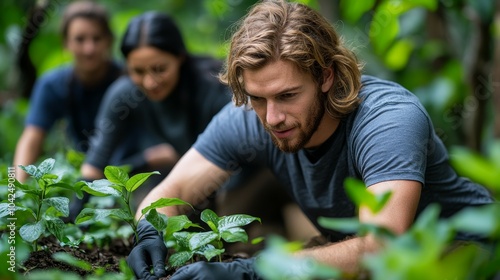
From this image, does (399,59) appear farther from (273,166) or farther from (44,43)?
(44,43)

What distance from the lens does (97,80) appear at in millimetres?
4055

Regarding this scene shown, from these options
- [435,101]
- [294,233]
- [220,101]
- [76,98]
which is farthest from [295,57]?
[76,98]

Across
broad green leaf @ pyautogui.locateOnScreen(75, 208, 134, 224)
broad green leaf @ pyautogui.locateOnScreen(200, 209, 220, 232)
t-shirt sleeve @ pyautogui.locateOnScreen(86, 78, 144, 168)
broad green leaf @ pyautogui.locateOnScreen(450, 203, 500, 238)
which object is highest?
broad green leaf @ pyautogui.locateOnScreen(450, 203, 500, 238)

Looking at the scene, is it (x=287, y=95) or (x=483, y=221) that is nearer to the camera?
(x=483, y=221)

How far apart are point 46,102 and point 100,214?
2556 millimetres

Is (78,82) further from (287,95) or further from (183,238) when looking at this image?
(183,238)

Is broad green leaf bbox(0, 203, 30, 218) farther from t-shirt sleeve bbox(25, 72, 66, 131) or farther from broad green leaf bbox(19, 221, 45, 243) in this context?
t-shirt sleeve bbox(25, 72, 66, 131)

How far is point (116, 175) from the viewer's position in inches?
66.0

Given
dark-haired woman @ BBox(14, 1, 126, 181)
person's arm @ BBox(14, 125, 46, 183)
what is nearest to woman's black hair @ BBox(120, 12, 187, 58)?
A: dark-haired woman @ BBox(14, 1, 126, 181)

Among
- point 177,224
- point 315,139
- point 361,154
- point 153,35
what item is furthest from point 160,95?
point 177,224

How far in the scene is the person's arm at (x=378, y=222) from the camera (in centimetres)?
161

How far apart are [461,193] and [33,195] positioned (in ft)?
4.00

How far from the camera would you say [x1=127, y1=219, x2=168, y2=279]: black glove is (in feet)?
5.43

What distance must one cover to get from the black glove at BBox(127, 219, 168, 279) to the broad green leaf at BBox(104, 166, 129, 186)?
18 centimetres
